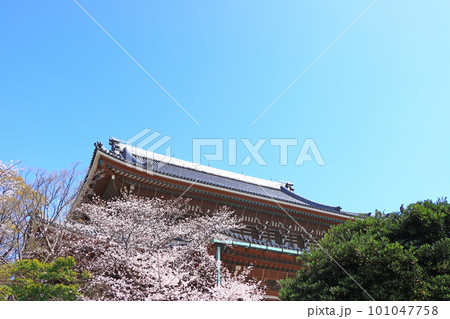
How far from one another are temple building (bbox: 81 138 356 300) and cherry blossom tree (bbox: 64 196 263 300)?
2.57 ft

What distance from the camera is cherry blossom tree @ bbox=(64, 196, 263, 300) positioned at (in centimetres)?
970

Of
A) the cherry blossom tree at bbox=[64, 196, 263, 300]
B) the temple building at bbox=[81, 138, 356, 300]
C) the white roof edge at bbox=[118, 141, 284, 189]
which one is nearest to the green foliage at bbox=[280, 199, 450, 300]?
the cherry blossom tree at bbox=[64, 196, 263, 300]

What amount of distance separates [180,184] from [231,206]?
2.91 m

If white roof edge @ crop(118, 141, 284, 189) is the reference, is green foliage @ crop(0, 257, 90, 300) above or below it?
below

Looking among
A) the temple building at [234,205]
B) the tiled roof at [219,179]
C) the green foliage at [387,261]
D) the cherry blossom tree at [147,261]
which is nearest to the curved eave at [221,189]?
the temple building at [234,205]

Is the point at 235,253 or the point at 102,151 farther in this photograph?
the point at 102,151

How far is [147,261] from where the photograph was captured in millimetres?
10234

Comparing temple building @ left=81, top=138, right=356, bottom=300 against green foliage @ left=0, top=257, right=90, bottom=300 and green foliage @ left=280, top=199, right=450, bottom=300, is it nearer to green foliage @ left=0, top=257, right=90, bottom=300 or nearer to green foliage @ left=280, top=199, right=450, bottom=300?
green foliage @ left=280, top=199, right=450, bottom=300

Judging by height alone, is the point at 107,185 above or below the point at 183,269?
above

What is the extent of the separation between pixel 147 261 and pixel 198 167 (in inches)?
481

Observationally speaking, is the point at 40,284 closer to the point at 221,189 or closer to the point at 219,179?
the point at 221,189

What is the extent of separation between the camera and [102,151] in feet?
42.7
